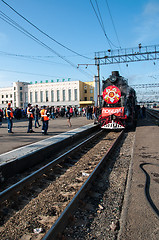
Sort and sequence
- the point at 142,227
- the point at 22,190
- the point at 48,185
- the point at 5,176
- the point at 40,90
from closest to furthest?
1. the point at 142,227
2. the point at 22,190
3. the point at 48,185
4. the point at 5,176
5. the point at 40,90

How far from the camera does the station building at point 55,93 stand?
64.9 m

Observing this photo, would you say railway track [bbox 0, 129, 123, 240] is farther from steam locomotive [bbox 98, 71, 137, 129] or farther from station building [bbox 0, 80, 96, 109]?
station building [bbox 0, 80, 96, 109]

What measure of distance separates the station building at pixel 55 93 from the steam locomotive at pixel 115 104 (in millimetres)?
46845

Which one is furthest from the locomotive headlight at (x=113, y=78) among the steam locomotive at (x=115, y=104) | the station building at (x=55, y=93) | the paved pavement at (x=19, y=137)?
the station building at (x=55, y=93)

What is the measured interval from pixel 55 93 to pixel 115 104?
54571 mm

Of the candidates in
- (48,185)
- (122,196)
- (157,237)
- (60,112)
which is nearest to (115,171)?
(122,196)

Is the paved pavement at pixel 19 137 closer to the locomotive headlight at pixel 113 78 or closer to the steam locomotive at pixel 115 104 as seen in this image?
the steam locomotive at pixel 115 104

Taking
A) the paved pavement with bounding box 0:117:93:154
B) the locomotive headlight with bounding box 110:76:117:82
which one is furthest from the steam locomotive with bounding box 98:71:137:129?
the paved pavement with bounding box 0:117:93:154

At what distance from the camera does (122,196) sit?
4.09 metres

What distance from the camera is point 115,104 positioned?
14.5m

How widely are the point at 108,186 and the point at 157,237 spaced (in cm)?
210

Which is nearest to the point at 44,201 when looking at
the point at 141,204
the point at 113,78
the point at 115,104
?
the point at 141,204

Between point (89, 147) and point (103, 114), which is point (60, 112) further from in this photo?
point (89, 147)

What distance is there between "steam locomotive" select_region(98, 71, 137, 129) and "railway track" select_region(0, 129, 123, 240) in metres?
7.60
